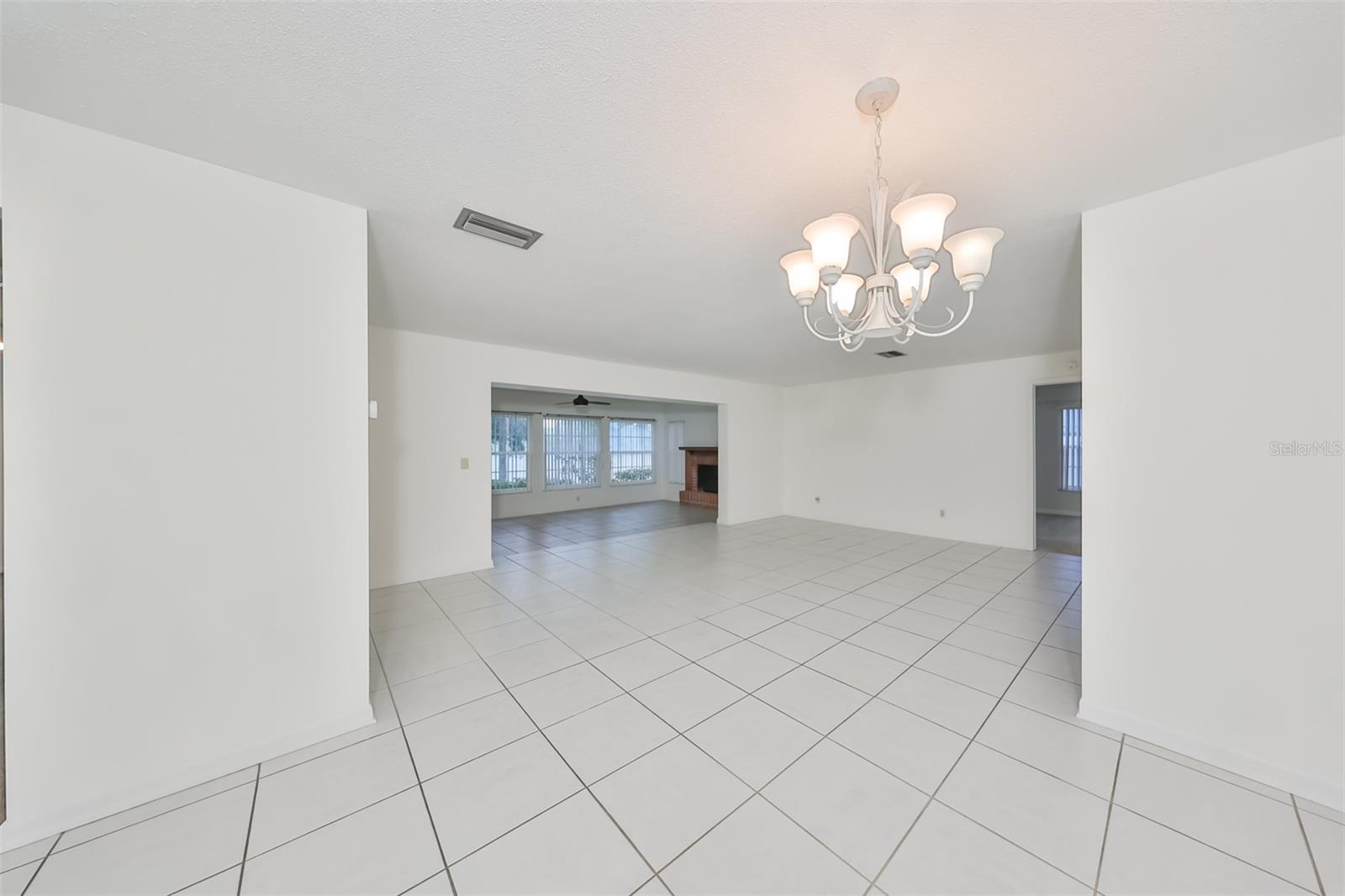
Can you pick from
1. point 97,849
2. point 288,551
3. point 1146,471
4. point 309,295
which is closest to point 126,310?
point 309,295

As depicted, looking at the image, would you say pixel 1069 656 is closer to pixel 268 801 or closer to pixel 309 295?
pixel 268 801

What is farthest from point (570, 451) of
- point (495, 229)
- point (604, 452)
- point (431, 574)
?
point (495, 229)

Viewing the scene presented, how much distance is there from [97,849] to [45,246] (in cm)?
187

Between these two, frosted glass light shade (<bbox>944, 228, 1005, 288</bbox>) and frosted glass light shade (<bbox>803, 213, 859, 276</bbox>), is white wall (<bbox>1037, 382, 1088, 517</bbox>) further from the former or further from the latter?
frosted glass light shade (<bbox>803, 213, 859, 276</bbox>)

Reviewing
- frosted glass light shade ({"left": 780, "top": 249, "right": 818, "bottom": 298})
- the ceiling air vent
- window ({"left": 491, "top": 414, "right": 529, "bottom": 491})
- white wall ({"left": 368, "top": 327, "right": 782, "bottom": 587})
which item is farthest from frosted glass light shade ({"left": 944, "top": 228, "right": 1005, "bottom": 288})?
window ({"left": 491, "top": 414, "right": 529, "bottom": 491})

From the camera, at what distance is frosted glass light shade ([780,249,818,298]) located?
5.63 feet

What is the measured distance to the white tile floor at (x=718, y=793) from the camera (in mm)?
1267

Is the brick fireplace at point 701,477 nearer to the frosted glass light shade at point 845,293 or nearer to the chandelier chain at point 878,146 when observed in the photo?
the frosted glass light shade at point 845,293

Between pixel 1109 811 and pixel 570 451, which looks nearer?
pixel 1109 811

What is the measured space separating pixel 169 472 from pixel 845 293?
259 cm

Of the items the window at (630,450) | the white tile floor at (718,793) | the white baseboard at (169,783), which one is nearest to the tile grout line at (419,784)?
the white tile floor at (718,793)

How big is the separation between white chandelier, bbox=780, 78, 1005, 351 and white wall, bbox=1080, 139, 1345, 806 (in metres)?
0.83

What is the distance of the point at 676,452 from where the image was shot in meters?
10.2

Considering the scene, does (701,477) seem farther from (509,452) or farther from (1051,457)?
(1051,457)
